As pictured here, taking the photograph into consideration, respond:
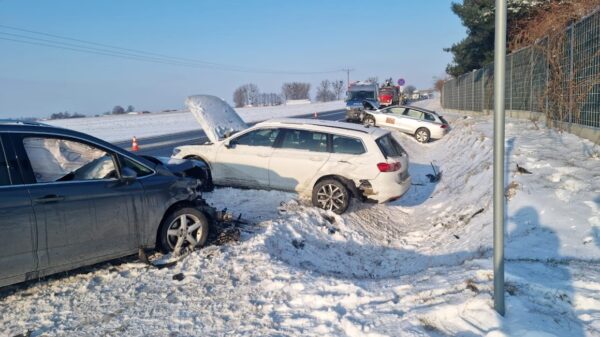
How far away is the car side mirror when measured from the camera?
5.18 m

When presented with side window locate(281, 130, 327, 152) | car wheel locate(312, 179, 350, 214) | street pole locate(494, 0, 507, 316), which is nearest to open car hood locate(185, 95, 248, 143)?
side window locate(281, 130, 327, 152)

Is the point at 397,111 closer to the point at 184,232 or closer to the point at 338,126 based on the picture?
the point at 338,126

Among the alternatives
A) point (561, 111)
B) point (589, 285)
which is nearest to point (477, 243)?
point (589, 285)

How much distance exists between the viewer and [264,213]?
7.82 meters

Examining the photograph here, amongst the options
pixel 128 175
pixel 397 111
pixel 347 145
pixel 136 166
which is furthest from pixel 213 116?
pixel 397 111

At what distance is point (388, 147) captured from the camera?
342 inches

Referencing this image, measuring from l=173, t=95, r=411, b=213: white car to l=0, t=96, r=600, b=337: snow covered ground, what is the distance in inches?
20.5

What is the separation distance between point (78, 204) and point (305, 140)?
16.0 feet

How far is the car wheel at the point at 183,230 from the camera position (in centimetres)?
554

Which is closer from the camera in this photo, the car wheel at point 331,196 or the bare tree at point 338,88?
the car wheel at point 331,196

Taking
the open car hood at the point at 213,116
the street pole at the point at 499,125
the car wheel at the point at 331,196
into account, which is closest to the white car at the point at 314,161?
the car wheel at the point at 331,196

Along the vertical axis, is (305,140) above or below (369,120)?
below

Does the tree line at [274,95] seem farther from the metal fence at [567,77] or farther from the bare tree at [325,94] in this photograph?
the metal fence at [567,77]

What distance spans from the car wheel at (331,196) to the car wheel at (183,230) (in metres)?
2.98
